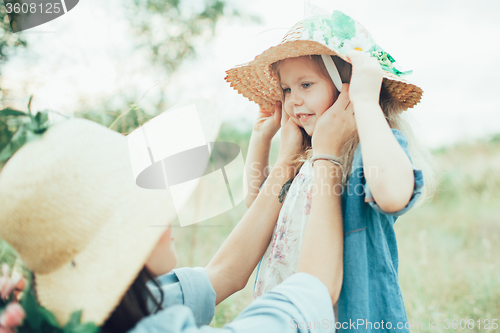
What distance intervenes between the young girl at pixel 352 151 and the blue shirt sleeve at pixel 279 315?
0.18 m

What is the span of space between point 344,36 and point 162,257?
1046 millimetres

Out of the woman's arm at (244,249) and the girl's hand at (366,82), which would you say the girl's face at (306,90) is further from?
the woman's arm at (244,249)

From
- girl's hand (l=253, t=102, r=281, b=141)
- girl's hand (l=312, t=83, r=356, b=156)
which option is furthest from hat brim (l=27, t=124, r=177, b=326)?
girl's hand (l=253, t=102, r=281, b=141)

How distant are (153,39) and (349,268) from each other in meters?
2.78

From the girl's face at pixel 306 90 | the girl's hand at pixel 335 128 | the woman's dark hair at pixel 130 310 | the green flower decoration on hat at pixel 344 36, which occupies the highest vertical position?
the green flower decoration on hat at pixel 344 36

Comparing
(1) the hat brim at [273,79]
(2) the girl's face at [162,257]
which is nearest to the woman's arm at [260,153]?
(1) the hat brim at [273,79]

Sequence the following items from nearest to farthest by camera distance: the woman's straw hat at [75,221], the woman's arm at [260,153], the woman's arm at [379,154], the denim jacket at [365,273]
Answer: the woman's straw hat at [75,221], the woman's arm at [379,154], the denim jacket at [365,273], the woman's arm at [260,153]

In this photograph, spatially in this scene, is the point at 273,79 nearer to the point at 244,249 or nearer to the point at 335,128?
the point at 335,128

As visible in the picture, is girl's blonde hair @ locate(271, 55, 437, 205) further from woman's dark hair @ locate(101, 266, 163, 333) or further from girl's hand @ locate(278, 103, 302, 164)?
woman's dark hair @ locate(101, 266, 163, 333)

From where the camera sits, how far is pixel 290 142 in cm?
148

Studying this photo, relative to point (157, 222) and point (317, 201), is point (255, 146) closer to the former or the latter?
point (317, 201)

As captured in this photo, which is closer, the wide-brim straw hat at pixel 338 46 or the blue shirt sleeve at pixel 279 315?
the blue shirt sleeve at pixel 279 315

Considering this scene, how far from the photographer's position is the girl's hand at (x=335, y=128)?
3.84 feet

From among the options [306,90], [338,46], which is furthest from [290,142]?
[338,46]
